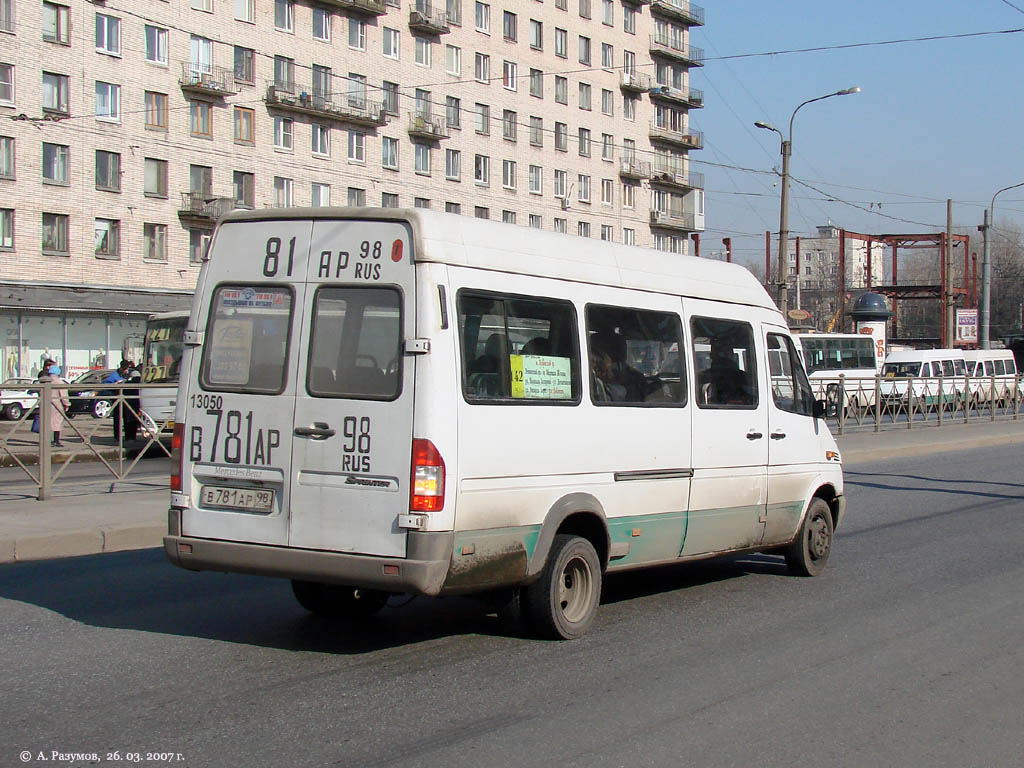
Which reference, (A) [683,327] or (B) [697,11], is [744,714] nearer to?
(A) [683,327]

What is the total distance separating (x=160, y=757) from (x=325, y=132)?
52.4 meters

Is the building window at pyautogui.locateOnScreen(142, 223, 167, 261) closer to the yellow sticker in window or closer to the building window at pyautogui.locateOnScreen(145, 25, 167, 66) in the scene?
the building window at pyautogui.locateOnScreen(145, 25, 167, 66)

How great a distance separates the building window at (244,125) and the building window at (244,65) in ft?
4.38

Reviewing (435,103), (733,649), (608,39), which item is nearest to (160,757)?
(733,649)

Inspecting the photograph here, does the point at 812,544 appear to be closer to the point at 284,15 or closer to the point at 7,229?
the point at 7,229

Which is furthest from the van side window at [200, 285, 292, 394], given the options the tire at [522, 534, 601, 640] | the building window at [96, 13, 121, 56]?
the building window at [96, 13, 121, 56]

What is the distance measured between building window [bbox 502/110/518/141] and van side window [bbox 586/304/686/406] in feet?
187

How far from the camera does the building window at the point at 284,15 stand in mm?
52719

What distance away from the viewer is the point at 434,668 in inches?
243

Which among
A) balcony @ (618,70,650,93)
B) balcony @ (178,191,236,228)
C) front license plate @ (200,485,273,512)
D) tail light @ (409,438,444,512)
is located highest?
balcony @ (618,70,650,93)

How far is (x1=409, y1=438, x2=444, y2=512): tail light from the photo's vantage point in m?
5.98

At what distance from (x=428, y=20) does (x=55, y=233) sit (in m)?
22.3

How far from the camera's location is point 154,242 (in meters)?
49.4

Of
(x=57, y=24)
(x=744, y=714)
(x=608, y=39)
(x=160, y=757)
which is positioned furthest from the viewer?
(x=608, y=39)
